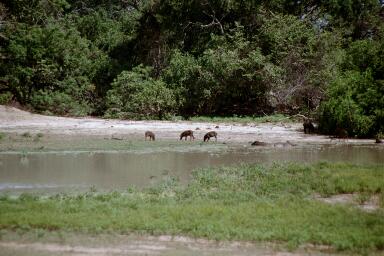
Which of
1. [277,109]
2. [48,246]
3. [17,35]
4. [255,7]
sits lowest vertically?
[48,246]

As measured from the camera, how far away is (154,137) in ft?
70.8

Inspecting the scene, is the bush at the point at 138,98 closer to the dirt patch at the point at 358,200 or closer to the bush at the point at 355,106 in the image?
the bush at the point at 355,106

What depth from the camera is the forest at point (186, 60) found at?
3038cm

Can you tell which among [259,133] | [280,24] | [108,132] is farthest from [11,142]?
[280,24]

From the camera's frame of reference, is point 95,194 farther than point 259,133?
No

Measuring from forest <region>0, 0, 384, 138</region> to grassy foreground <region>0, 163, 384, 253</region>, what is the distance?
53.2ft

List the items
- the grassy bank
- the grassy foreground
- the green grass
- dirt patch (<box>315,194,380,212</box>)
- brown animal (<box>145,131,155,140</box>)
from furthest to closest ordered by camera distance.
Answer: the green grass
brown animal (<box>145,131,155,140</box>)
the grassy bank
dirt patch (<box>315,194,380,212</box>)
the grassy foreground

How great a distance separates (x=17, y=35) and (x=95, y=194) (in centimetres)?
2292

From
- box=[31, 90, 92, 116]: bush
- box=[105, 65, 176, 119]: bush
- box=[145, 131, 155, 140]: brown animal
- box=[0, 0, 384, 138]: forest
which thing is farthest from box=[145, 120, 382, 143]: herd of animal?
box=[31, 90, 92, 116]: bush

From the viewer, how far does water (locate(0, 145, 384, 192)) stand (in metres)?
12.5

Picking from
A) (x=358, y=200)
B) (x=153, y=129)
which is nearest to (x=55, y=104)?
(x=153, y=129)

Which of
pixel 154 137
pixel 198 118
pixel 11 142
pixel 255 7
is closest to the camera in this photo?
pixel 11 142

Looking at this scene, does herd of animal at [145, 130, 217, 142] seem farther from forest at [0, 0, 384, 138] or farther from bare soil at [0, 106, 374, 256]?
forest at [0, 0, 384, 138]

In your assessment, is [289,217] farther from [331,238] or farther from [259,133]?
[259,133]
